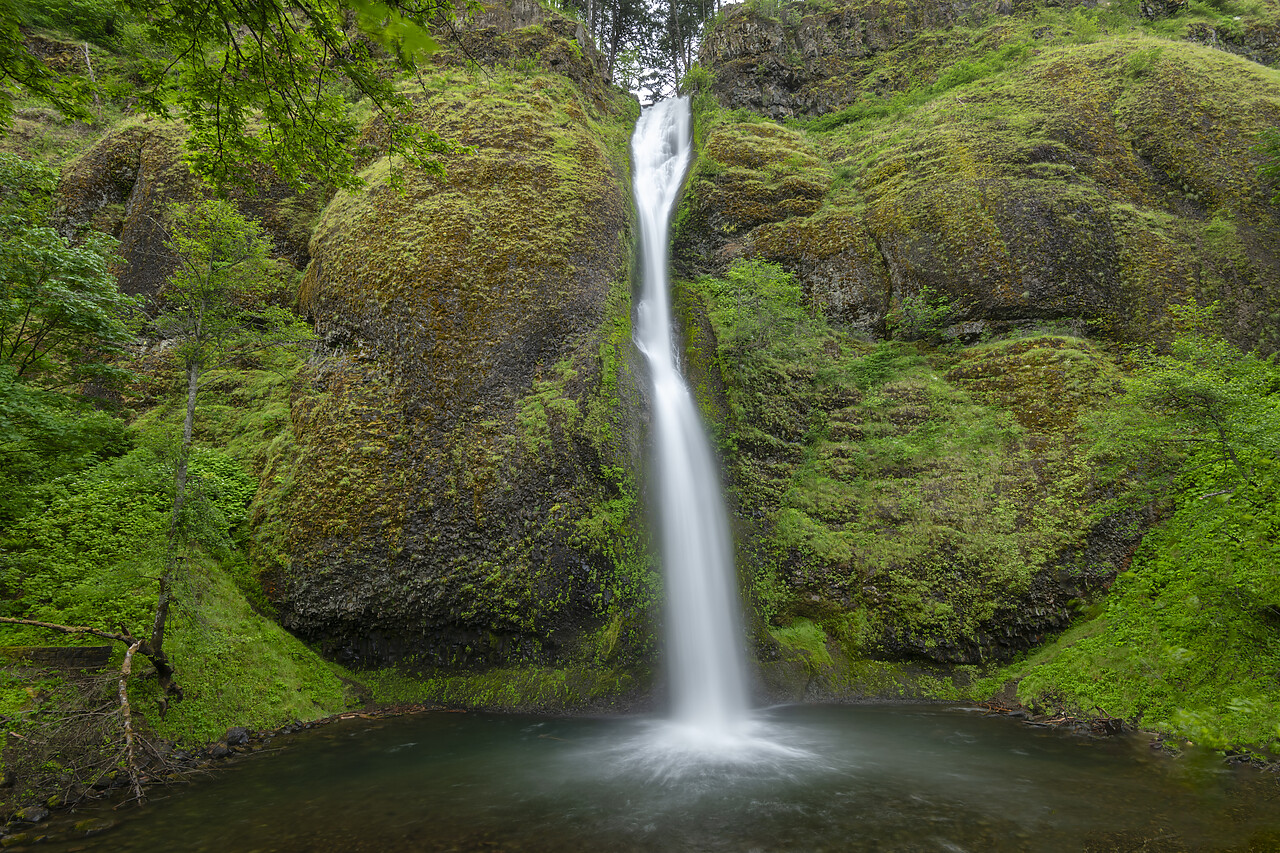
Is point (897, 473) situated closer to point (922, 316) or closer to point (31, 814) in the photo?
point (922, 316)

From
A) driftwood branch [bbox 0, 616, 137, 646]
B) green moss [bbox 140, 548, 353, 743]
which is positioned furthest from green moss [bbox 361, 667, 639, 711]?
driftwood branch [bbox 0, 616, 137, 646]

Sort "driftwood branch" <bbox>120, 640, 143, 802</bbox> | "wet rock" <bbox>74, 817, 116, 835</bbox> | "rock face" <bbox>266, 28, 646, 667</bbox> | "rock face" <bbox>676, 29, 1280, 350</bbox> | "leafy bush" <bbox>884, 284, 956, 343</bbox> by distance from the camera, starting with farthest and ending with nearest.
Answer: "leafy bush" <bbox>884, 284, 956, 343</bbox> < "rock face" <bbox>676, 29, 1280, 350</bbox> < "rock face" <bbox>266, 28, 646, 667</bbox> < "driftwood branch" <bbox>120, 640, 143, 802</bbox> < "wet rock" <bbox>74, 817, 116, 835</bbox>

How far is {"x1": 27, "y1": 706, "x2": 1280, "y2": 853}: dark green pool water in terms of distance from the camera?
156 inches

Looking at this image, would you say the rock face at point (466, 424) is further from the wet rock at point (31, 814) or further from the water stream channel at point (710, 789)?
the wet rock at point (31, 814)

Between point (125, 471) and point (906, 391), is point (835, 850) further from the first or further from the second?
point (906, 391)

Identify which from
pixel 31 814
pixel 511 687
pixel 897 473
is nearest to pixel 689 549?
pixel 511 687

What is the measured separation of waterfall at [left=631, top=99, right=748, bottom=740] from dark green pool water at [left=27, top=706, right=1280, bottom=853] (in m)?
1.33

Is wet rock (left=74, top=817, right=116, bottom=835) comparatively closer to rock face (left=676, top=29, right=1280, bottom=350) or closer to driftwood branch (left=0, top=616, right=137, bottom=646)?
driftwood branch (left=0, top=616, right=137, bottom=646)

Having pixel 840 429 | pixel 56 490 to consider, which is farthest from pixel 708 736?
pixel 56 490

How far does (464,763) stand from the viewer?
5.75 metres

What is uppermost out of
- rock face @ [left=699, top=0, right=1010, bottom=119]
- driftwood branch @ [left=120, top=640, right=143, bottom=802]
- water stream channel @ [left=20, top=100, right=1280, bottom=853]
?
rock face @ [left=699, top=0, right=1010, bottom=119]

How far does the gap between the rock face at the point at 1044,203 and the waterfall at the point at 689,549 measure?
3.45m

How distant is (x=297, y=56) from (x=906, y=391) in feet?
36.8

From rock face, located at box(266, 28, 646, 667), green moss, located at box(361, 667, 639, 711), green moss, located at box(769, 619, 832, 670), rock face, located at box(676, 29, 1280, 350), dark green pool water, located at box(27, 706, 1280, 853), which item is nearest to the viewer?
dark green pool water, located at box(27, 706, 1280, 853)
